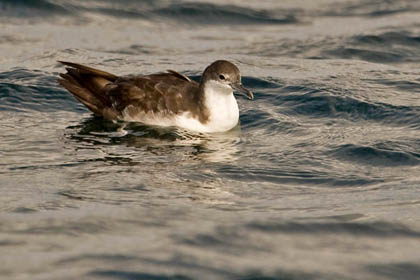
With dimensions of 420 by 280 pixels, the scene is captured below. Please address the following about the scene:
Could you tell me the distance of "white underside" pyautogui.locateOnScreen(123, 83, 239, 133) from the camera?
12.8 m

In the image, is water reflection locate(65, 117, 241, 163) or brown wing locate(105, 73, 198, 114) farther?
brown wing locate(105, 73, 198, 114)

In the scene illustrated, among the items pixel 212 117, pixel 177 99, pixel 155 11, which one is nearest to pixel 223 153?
pixel 212 117

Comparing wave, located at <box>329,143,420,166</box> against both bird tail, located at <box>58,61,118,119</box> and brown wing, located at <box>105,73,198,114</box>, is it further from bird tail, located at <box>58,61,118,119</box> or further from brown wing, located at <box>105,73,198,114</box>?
bird tail, located at <box>58,61,118,119</box>

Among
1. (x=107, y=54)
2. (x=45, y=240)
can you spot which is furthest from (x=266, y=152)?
(x=107, y=54)

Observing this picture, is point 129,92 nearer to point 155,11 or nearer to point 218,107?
point 218,107

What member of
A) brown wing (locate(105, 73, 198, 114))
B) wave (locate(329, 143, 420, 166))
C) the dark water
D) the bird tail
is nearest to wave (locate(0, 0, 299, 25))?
the dark water

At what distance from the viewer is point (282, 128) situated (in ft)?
42.8

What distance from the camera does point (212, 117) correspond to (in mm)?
12906

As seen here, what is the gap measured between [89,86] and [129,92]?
2.23 ft

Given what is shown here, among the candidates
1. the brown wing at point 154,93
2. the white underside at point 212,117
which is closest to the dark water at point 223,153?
the white underside at point 212,117

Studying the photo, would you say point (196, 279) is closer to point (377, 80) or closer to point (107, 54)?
point (377, 80)

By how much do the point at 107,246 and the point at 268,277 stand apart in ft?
4.63

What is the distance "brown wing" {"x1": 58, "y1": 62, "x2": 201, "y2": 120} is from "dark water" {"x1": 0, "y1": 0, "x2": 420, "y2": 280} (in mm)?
259

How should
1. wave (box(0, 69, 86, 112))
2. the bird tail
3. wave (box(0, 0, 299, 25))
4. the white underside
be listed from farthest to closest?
wave (box(0, 0, 299, 25)), wave (box(0, 69, 86, 112)), the bird tail, the white underside
